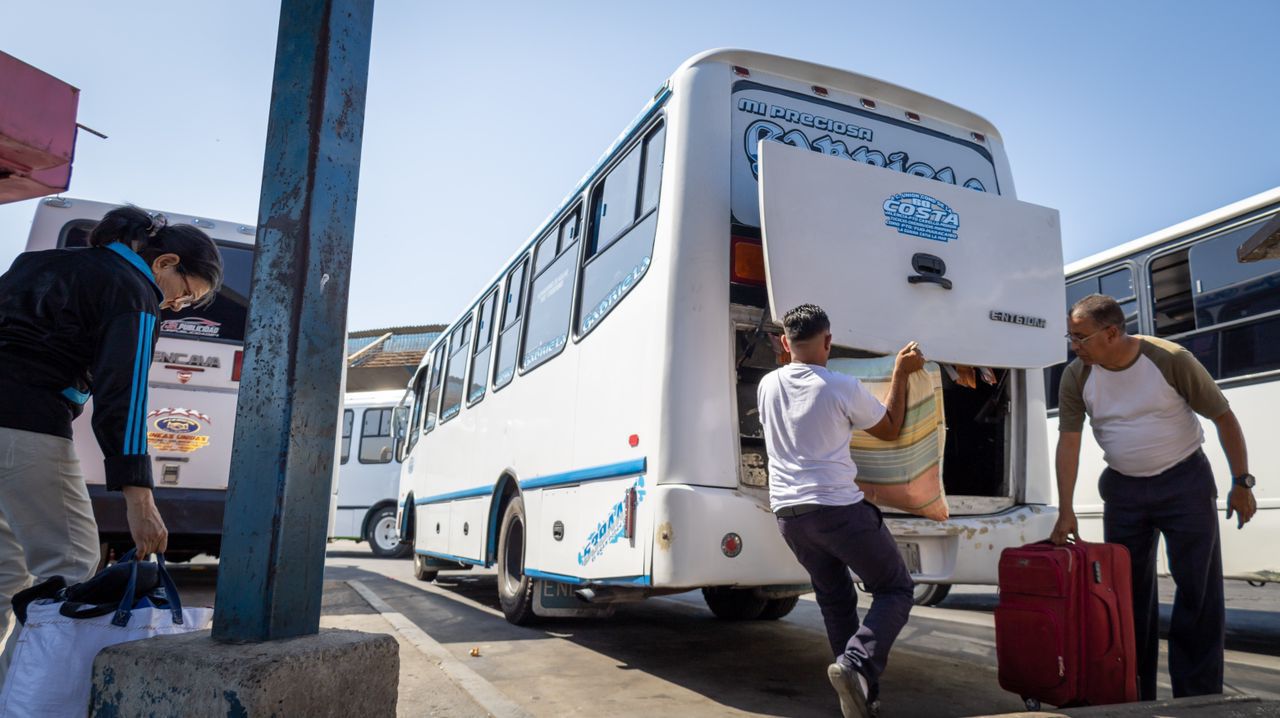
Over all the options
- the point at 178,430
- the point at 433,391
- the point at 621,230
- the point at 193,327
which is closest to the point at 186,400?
the point at 178,430

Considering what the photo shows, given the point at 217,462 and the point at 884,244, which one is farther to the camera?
the point at 217,462

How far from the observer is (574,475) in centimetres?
489

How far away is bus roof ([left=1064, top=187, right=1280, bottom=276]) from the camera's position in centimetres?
613

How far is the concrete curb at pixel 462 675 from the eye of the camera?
138 inches

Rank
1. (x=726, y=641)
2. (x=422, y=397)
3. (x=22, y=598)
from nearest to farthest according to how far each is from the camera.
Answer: (x=22, y=598) < (x=726, y=641) < (x=422, y=397)

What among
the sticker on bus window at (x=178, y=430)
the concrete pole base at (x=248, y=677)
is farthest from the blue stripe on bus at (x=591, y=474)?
the sticker on bus window at (x=178, y=430)

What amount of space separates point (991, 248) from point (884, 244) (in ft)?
2.20

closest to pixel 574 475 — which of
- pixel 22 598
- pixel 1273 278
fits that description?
pixel 22 598

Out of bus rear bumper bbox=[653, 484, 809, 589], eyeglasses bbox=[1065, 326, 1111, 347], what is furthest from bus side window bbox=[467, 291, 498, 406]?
eyeglasses bbox=[1065, 326, 1111, 347]

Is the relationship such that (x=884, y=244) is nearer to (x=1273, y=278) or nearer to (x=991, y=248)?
(x=991, y=248)

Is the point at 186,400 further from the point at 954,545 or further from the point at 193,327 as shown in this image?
the point at 954,545

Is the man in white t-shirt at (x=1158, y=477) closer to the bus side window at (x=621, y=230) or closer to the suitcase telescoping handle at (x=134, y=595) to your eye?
the bus side window at (x=621, y=230)

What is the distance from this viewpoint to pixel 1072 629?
335 centimetres

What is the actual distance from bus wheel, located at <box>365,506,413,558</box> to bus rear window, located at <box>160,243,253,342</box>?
8179 mm
